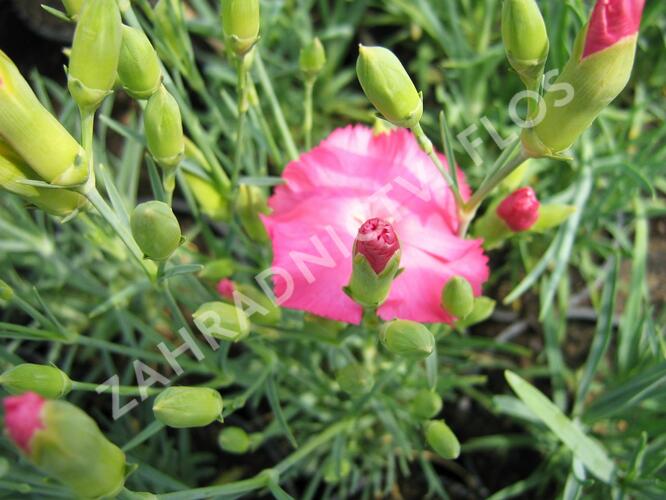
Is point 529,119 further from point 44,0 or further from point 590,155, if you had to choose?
point 44,0

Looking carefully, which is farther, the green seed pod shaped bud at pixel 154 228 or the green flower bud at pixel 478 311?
the green flower bud at pixel 478 311

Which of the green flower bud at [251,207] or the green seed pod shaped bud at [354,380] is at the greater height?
the green flower bud at [251,207]

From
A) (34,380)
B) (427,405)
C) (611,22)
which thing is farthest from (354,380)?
(611,22)

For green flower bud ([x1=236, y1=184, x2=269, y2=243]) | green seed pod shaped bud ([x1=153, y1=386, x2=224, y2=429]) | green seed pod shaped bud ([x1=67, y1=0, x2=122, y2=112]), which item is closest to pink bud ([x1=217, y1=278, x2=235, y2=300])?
green flower bud ([x1=236, y1=184, x2=269, y2=243])

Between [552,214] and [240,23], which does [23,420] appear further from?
[552,214]

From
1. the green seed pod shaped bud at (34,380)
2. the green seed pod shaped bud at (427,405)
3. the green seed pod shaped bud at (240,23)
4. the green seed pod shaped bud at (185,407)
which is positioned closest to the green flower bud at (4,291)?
the green seed pod shaped bud at (34,380)

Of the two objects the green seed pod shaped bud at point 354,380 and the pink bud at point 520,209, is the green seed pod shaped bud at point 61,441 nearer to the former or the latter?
the green seed pod shaped bud at point 354,380

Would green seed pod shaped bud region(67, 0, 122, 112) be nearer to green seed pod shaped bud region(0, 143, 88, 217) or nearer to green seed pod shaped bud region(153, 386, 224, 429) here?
green seed pod shaped bud region(0, 143, 88, 217)
